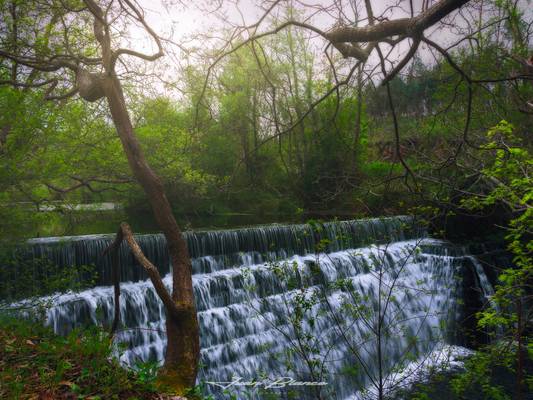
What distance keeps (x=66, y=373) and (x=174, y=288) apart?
149 cm

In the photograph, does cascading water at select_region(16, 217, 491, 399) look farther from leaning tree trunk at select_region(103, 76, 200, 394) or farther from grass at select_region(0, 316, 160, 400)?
grass at select_region(0, 316, 160, 400)

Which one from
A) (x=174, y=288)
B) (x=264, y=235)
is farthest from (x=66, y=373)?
(x=264, y=235)

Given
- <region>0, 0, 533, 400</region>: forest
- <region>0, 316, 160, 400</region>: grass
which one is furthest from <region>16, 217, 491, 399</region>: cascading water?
<region>0, 316, 160, 400</region>: grass

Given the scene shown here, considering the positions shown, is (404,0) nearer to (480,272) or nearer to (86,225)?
(480,272)

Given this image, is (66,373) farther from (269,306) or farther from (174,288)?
(269,306)

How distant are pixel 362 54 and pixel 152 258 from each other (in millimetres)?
8132

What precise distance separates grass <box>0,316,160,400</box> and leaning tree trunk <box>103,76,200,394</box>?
61cm

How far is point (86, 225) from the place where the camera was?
16.5 metres

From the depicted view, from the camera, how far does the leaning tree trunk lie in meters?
4.43

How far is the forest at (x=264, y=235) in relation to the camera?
363 cm

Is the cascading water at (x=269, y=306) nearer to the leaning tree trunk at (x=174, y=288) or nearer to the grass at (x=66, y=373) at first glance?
the leaning tree trunk at (x=174, y=288)

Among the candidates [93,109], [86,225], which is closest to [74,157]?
[93,109]

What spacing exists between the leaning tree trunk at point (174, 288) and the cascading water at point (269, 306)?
39.2 inches

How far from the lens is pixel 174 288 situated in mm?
4902
